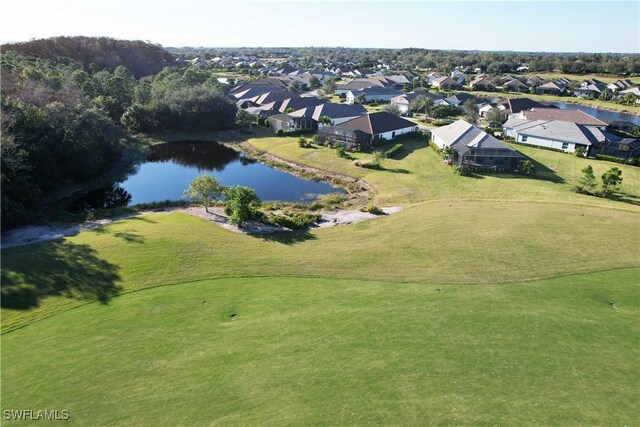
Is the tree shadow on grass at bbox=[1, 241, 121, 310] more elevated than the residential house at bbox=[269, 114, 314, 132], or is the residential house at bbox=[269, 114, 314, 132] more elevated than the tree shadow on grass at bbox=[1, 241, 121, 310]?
the residential house at bbox=[269, 114, 314, 132]

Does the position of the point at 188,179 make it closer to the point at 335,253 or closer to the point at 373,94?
the point at 335,253

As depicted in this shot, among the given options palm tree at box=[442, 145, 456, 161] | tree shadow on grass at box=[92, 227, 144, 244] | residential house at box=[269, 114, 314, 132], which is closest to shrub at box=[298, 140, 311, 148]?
residential house at box=[269, 114, 314, 132]

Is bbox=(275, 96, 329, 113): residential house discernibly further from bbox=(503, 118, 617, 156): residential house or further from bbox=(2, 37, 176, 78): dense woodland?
bbox=(2, 37, 176, 78): dense woodland

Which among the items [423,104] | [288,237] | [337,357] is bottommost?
[337,357]

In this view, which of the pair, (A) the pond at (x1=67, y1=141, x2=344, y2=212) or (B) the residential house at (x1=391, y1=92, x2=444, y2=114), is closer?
(A) the pond at (x1=67, y1=141, x2=344, y2=212)

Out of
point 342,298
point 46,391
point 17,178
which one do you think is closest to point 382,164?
point 342,298

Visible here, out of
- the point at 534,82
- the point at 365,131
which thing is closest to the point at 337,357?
the point at 365,131

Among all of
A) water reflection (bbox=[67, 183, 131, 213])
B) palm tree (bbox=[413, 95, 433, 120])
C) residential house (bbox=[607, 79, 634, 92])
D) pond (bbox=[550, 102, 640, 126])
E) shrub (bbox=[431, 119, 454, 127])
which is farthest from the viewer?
residential house (bbox=[607, 79, 634, 92])
